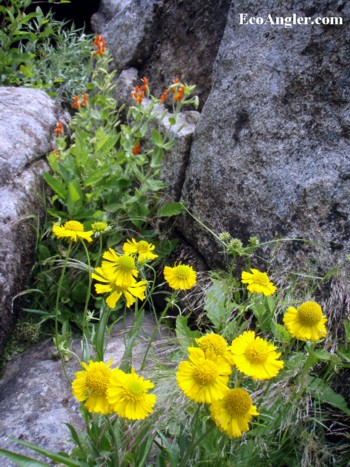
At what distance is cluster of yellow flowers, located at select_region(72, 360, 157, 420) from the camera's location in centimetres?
113

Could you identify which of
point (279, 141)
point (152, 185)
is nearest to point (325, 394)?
point (279, 141)

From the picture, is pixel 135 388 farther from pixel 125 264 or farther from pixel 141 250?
pixel 141 250

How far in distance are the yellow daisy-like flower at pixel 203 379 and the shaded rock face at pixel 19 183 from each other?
1.33 metres

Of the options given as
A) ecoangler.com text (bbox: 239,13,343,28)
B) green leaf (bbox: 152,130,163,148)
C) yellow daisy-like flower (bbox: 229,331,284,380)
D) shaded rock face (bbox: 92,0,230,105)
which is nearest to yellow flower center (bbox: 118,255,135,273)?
yellow daisy-like flower (bbox: 229,331,284,380)

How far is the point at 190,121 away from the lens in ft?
11.1

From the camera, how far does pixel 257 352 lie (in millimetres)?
1197

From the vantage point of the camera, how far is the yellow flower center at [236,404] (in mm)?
1146

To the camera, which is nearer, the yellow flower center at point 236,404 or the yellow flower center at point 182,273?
the yellow flower center at point 236,404

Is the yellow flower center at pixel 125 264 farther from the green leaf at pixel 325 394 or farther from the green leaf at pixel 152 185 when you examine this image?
the green leaf at pixel 152 185

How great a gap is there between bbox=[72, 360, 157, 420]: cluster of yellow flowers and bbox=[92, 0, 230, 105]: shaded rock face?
2.79 m

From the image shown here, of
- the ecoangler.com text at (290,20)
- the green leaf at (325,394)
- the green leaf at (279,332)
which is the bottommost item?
the green leaf at (325,394)

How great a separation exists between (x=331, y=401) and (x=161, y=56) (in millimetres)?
→ 3007

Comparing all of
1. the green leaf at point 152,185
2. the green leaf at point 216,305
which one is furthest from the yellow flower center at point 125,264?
the green leaf at point 152,185

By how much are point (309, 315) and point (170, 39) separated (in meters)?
3.12
